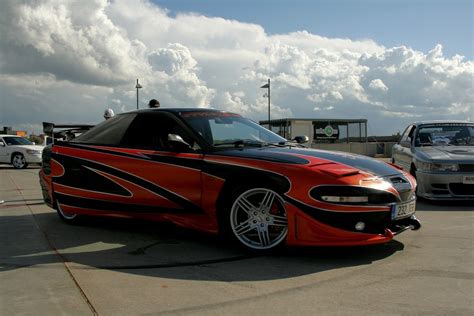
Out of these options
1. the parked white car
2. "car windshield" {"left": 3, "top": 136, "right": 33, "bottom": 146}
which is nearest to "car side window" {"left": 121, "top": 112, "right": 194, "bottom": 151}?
the parked white car

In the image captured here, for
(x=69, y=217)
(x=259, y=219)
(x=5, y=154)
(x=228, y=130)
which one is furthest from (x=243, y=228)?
(x=5, y=154)

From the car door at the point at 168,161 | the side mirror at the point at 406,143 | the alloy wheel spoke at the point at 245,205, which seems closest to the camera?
the alloy wheel spoke at the point at 245,205

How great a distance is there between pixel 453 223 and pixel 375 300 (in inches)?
138

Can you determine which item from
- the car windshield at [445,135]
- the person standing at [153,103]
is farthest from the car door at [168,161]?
the car windshield at [445,135]

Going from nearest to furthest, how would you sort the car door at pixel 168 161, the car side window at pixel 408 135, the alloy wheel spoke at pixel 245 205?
the alloy wheel spoke at pixel 245 205
the car door at pixel 168 161
the car side window at pixel 408 135

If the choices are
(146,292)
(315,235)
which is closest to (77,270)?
(146,292)

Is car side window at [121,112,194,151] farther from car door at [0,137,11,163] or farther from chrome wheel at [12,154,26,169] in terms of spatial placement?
car door at [0,137,11,163]

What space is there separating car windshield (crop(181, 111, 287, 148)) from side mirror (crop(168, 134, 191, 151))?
229mm

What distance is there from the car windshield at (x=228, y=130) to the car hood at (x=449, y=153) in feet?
11.7

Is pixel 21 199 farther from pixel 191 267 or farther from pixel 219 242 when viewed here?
pixel 191 267

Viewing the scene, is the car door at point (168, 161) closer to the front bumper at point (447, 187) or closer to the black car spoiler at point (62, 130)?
the black car spoiler at point (62, 130)

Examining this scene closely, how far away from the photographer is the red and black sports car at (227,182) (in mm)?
4371

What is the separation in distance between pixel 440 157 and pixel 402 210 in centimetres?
400

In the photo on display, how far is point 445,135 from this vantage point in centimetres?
928
